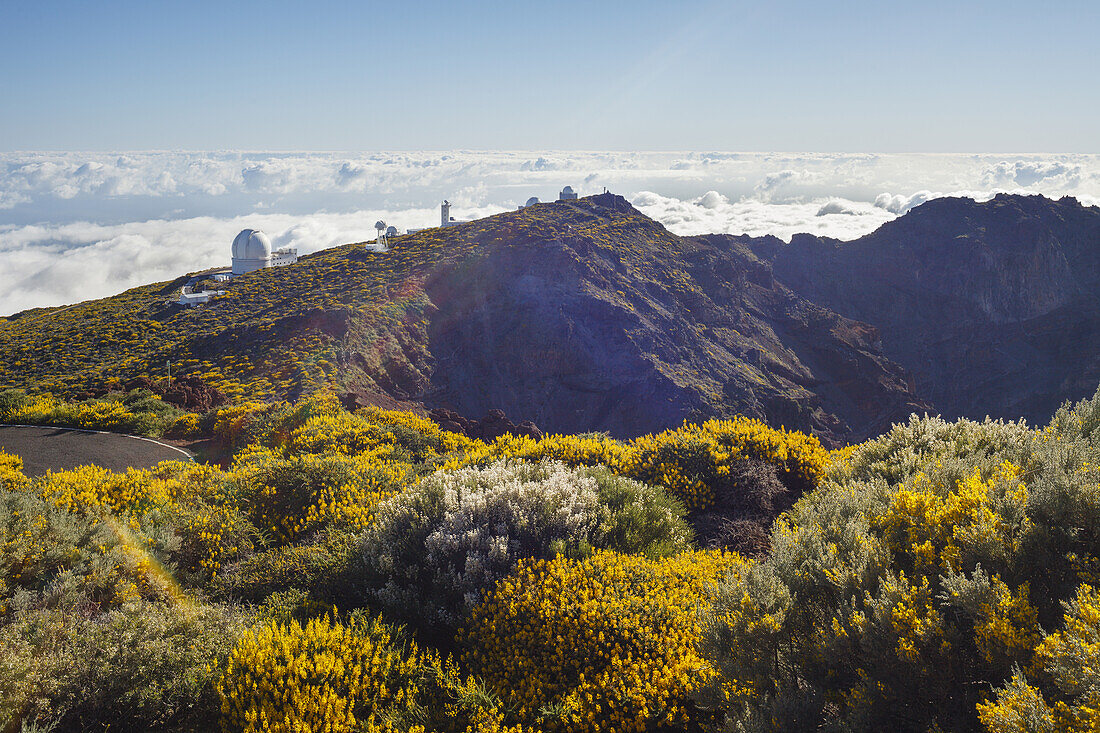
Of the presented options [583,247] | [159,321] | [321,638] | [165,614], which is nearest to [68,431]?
[165,614]

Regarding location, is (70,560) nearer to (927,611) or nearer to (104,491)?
(104,491)

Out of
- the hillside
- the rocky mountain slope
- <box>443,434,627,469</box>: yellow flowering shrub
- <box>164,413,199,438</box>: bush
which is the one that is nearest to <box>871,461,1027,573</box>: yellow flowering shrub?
<box>443,434,627,469</box>: yellow flowering shrub

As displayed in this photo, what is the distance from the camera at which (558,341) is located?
35.3 m

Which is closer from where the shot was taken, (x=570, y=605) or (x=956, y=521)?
(x=956, y=521)

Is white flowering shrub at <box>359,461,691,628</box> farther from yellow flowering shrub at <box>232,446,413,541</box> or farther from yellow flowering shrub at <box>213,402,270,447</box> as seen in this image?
yellow flowering shrub at <box>213,402,270,447</box>

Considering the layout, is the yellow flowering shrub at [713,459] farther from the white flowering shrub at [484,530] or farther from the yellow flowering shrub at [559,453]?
the white flowering shrub at [484,530]

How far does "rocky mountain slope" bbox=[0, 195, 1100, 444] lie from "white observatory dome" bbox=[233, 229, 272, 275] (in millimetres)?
5441

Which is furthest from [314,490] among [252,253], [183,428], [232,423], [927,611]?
[252,253]

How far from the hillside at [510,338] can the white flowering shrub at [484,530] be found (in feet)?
52.7

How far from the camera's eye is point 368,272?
128 feet

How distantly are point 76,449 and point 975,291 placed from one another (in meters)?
80.6

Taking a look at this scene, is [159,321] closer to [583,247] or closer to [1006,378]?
[583,247]

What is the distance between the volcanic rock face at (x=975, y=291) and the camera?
2383 inches

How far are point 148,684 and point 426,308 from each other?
3195 cm
